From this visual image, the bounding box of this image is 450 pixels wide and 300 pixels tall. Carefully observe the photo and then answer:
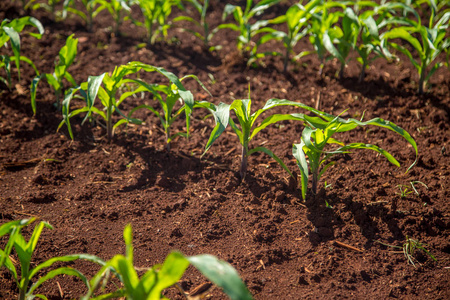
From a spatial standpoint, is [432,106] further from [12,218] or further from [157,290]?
[12,218]

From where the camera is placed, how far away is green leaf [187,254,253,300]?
1069 mm

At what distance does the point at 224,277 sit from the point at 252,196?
1.18 m

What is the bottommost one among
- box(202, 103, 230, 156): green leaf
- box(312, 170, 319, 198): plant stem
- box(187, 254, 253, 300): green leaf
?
box(312, 170, 319, 198): plant stem

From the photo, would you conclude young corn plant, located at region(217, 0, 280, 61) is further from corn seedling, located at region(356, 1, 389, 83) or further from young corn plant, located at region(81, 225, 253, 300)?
young corn plant, located at region(81, 225, 253, 300)

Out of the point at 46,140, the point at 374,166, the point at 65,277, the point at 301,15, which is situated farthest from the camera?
the point at 301,15

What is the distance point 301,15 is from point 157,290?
2.65 m

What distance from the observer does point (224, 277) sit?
108cm

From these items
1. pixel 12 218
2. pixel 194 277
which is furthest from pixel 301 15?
pixel 12 218

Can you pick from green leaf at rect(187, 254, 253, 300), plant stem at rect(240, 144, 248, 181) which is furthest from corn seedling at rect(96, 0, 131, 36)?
green leaf at rect(187, 254, 253, 300)

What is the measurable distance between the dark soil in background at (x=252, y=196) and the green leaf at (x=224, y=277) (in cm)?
67

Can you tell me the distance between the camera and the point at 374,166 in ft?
8.00

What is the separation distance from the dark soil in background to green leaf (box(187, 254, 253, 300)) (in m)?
0.67

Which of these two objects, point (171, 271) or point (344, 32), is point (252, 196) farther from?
point (344, 32)

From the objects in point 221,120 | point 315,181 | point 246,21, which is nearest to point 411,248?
point 315,181
